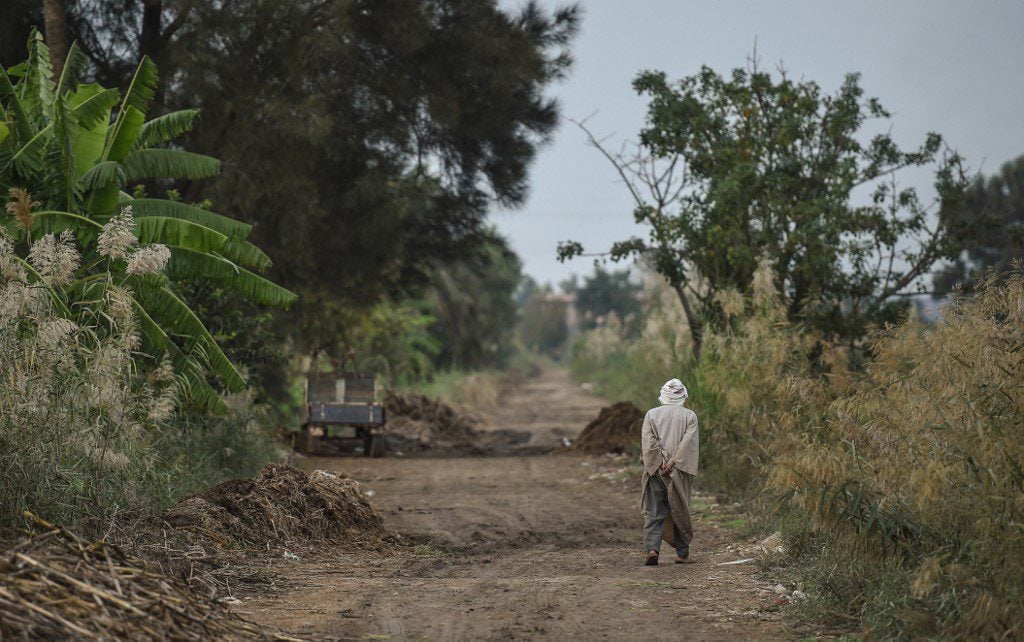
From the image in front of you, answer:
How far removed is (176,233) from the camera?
1291 cm

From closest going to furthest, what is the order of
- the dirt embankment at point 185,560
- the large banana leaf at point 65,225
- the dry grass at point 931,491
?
the dirt embankment at point 185,560
the dry grass at point 931,491
the large banana leaf at point 65,225

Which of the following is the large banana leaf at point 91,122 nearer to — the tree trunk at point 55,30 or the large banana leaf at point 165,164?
the large banana leaf at point 165,164

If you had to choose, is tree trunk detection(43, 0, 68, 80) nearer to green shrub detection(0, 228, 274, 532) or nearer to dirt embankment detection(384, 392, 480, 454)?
green shrub detection(0, 228, 274, 532)

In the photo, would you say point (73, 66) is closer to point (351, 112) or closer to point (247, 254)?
point (247, 254)

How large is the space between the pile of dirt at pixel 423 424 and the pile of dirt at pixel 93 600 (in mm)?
18689

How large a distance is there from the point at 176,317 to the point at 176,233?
0.97 meters

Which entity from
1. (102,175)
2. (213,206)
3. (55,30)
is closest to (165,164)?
(102,175)

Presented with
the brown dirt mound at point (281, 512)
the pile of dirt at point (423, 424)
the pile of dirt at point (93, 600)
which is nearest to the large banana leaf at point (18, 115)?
the brown dirt mound at point (281, 512)

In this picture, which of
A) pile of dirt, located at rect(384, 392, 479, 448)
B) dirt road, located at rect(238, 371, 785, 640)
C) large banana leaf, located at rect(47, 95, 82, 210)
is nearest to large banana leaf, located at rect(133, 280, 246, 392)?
large banana leaf, located at rect(47, 95, 82, 210)

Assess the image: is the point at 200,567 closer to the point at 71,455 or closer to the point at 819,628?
the point at 71,455

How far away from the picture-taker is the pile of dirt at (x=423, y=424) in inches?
1051

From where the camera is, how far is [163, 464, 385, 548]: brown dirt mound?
35.4 feet

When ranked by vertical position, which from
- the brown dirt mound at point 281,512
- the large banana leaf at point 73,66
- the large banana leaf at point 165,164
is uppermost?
the large banana leaf at point 73,66

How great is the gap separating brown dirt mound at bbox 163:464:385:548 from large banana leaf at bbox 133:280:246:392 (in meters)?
1.72
